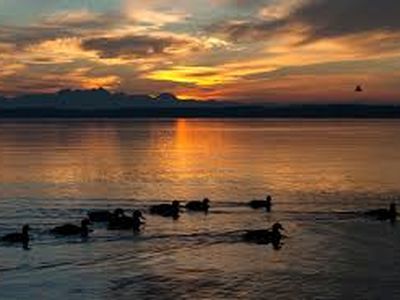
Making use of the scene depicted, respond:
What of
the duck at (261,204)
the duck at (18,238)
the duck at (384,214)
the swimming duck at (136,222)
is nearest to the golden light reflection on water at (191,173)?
the duck at (261,204)

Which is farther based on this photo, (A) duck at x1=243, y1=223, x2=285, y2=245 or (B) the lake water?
(A) duck at x1=243, y1=223, x2=285, y2=245

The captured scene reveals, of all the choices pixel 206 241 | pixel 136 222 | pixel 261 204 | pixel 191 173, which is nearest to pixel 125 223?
pixel 136 222

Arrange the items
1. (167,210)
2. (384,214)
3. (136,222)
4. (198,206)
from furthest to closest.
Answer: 1. (198,206)
2. (167,210)
3. (384,214)
4. (136,222)

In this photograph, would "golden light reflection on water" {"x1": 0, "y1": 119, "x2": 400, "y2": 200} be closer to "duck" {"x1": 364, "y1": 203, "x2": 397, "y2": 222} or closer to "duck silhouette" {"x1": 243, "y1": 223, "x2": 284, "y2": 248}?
"duck" {"x1": 364, "y1": 203, "x2": 397, "y2": 222}

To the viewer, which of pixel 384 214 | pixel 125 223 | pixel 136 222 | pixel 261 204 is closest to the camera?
pixel 125 223

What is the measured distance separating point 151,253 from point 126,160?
65.2 m

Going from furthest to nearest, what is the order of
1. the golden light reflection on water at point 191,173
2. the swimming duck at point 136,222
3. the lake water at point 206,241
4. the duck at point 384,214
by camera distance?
1. the golden light reflection on water at point 191,173
2. the duck at point 384,214
3. the swimming duck at point 136,222
4. the lake water at point 206,241

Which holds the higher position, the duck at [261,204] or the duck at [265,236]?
the duck at [261,204]

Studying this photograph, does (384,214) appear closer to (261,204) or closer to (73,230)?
(261,204)

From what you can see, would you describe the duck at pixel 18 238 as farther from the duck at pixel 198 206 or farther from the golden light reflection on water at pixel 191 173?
the golden light reflection on water at pixel 191 173

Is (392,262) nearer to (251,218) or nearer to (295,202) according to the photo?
(251,218)

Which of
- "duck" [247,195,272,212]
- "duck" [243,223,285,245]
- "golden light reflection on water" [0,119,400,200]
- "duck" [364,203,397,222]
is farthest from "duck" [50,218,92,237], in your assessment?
"golden light reflection on water" [0,119,400,200]

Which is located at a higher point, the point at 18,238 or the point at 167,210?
the point at 167,210

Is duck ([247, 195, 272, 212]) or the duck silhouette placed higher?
duck ([247, 195, 272, 212])
